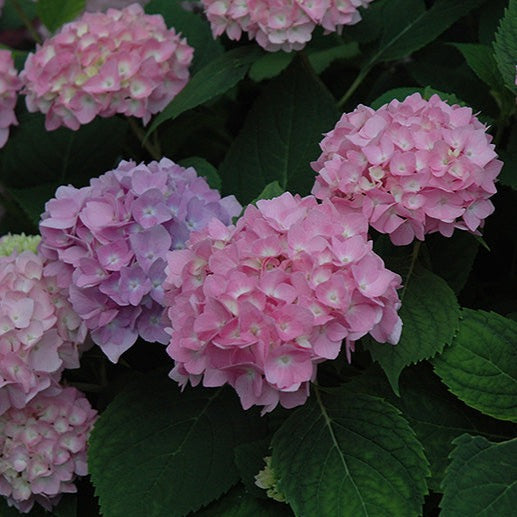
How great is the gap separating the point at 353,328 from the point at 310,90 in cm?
59

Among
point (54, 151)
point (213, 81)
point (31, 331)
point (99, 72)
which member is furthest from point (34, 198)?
point (31, 331)

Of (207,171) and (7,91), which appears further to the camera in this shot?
(7,91)

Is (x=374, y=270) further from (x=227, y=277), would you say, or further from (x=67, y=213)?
(x=67, y=213)

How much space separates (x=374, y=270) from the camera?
3.33ft

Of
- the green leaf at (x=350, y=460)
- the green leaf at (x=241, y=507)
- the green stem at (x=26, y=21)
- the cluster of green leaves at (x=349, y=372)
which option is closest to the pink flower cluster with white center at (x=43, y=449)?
the cluster of green leaves at (x=349, y=372)

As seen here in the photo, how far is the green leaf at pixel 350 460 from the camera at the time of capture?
104cm

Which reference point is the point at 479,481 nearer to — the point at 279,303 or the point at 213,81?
the point at 279,303

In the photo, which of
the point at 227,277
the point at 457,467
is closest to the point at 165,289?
the point at 227,277

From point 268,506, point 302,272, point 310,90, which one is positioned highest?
point 302,272

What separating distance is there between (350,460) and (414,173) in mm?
321

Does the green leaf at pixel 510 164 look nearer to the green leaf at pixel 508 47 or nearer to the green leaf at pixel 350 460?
the green leaf at pixel 508 47

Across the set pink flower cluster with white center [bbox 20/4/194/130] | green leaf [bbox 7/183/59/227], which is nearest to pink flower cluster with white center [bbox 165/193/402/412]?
pink flower cluster with white center [bbox 20/4/194/130]

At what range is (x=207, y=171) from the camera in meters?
1.49

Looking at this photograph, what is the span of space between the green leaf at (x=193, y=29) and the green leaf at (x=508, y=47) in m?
0.61
